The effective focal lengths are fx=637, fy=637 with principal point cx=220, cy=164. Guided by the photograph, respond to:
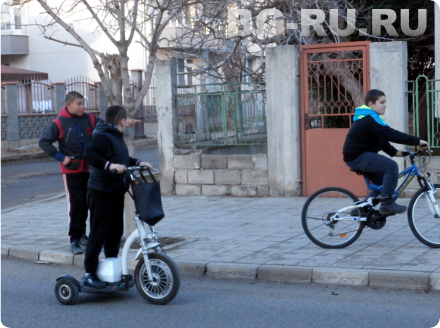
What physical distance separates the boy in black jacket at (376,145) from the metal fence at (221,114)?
450 cm

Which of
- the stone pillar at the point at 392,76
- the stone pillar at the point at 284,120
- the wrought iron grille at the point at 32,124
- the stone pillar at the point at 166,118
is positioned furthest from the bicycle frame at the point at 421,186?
the wrought iron grille at the point at 32,124

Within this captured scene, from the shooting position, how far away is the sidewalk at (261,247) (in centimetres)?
614

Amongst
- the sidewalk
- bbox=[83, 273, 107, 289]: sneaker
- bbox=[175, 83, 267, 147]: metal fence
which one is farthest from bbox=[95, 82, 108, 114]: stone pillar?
bbox=[83, 273, 107, 289]: sneaker

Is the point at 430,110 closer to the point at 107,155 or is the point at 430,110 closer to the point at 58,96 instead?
the point at 107,155

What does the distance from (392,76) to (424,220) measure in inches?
153

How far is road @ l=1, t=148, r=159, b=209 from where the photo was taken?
13.1 m

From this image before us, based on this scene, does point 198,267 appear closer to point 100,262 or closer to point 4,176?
point 100,262

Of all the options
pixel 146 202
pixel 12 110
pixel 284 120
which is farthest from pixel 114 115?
pixel 12 110

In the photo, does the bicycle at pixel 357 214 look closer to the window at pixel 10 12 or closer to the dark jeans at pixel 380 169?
the dark jeans at pixel 380 169

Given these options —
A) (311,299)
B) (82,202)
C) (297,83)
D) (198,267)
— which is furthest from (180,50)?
(311,299)

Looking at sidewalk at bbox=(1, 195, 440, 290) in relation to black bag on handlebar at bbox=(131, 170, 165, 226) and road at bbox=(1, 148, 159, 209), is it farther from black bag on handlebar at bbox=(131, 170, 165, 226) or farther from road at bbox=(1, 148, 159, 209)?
road at bbox=(1, 148, 159, 209)

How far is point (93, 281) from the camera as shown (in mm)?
5691

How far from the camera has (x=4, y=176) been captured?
17266 mm

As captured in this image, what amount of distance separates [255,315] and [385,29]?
11740 millimetres
